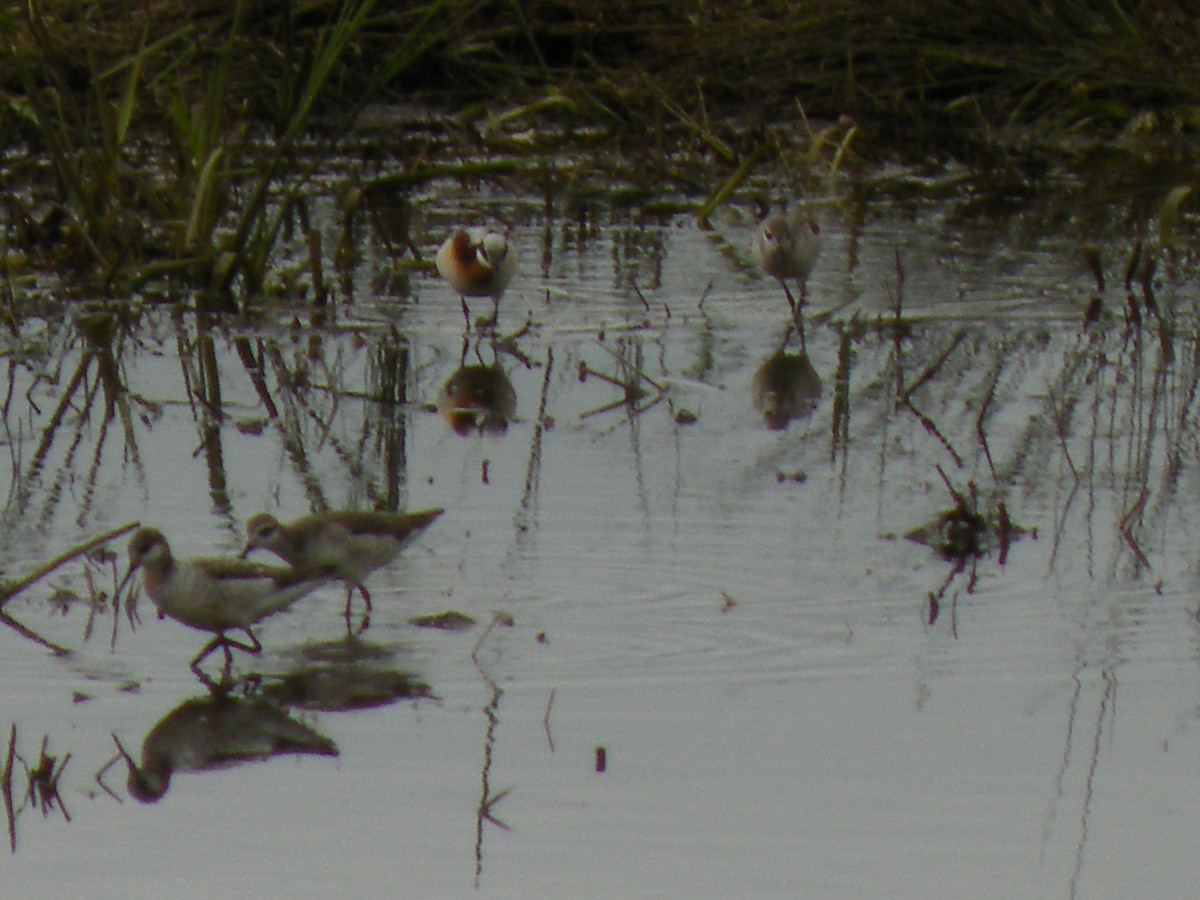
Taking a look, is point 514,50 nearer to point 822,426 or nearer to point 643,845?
point 822,426

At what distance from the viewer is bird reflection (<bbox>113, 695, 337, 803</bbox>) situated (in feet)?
19.1

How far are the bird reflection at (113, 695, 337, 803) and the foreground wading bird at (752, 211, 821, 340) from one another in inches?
212

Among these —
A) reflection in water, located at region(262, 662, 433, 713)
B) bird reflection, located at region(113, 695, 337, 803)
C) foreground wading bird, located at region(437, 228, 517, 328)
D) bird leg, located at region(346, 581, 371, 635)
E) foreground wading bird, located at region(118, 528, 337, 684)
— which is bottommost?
bird reflection, located at region(113, 695, 337, 803)

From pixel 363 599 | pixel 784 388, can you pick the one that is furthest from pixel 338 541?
Answer: pixel 784 388

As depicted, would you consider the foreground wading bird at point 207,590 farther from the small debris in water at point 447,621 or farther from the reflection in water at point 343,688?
the small debris in water at point 447,621

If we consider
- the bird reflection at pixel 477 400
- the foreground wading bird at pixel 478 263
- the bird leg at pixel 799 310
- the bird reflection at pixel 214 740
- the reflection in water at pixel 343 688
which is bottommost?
the bird reflection at pixel 214 740

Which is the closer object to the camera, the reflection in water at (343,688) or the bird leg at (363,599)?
the reflection in water at (343,688)

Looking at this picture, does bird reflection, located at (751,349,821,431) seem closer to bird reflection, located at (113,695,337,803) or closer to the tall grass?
the tall grass

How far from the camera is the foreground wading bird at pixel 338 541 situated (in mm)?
7066

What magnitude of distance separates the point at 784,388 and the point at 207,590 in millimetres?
3874

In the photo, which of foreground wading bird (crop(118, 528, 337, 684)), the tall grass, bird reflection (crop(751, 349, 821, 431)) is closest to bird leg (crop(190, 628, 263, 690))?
foreground wading bird (crop(118, 528, 337, 684))

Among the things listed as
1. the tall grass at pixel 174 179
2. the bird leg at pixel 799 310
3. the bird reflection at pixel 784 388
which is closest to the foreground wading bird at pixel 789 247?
the bird leg at pixel 799 310

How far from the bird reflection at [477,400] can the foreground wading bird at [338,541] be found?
2.00 m

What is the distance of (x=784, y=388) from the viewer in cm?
1003
